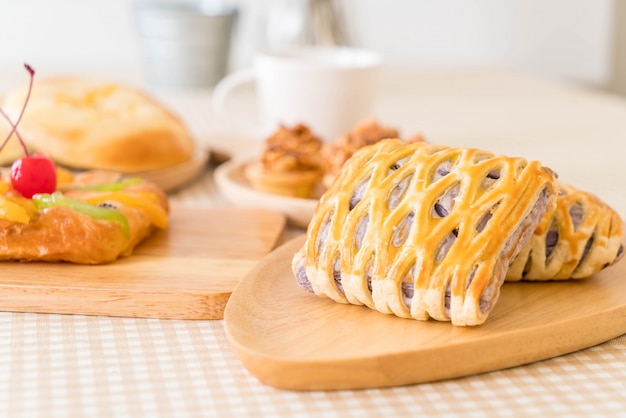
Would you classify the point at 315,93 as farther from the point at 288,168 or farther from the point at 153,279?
the point at 153,279

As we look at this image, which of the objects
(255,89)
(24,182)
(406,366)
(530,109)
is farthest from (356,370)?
(255,89)

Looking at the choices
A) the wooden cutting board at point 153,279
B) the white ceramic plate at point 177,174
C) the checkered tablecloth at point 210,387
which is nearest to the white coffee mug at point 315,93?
the white ceramic plate at point 177,174

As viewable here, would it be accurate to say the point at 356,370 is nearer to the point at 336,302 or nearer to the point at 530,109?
the point at 336,302

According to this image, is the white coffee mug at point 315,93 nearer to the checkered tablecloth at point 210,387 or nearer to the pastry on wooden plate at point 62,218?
the pastry on wooden plate at point 62,218

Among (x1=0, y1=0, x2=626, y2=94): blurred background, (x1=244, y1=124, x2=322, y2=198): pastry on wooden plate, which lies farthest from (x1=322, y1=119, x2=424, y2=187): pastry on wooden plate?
(x1=0, y1=0, x2=626, y2=94): blurred background

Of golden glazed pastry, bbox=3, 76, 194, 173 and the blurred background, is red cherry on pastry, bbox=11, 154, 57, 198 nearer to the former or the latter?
golden glazed pastry, bbox=3, 76, 194, 173

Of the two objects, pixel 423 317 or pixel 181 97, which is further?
pixel 181 97
